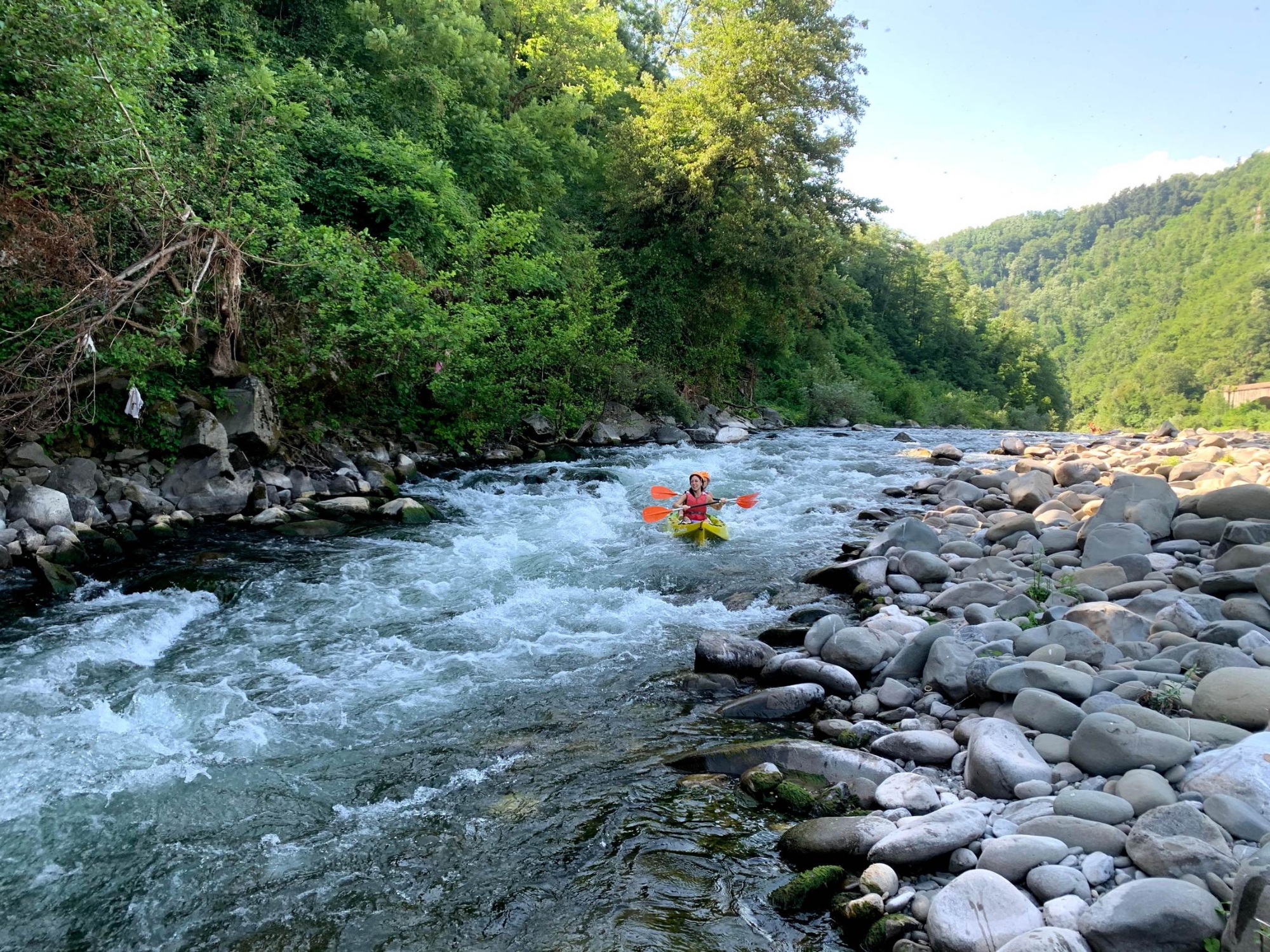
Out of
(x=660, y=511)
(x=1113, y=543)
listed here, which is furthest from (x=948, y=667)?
(x=660, y=511)

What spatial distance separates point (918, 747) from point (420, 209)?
36.4ft

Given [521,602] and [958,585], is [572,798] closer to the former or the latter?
[521,602]

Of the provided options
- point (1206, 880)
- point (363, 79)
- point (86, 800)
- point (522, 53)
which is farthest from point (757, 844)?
point (522, 53)

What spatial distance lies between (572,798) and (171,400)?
22.6 ft

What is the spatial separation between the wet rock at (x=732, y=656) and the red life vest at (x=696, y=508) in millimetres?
3460

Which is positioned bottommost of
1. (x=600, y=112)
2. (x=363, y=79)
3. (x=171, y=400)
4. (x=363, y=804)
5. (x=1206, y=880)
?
(x=363, y=804)

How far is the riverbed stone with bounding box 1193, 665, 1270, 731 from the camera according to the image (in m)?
3.08

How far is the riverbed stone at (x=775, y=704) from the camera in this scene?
4180 millimetres

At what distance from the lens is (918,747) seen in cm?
355

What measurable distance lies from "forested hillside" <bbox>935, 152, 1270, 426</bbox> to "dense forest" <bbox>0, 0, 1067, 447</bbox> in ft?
95.3

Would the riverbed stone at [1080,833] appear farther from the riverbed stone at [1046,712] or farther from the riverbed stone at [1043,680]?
the riverbed stone at [1043,680]

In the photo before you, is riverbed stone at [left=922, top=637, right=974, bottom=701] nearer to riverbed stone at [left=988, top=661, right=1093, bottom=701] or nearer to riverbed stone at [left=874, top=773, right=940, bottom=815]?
riverbed stone at [left=988, top=661, right=1093, bottom=701]

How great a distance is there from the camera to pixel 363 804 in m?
3.35

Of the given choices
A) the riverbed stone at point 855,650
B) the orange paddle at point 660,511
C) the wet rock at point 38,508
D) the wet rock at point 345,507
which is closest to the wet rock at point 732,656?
the riverbed stone at point 855,650
